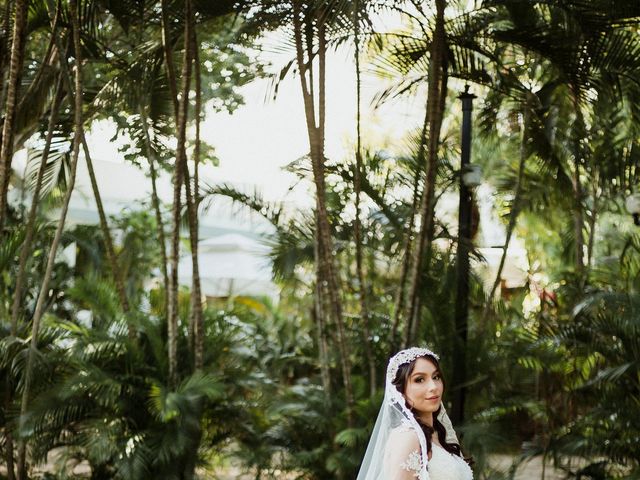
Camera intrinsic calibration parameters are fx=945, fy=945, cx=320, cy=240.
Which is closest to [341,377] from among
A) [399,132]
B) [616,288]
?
[616,288]

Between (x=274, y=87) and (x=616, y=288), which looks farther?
(x=616, y=288)

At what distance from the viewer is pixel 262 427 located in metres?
9.18

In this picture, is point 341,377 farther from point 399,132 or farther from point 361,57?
point 399,132

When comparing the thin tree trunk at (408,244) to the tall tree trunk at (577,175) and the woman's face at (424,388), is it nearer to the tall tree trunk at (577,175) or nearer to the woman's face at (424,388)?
the tall tree trunk at (577,175)

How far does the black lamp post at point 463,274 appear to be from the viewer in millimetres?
8617

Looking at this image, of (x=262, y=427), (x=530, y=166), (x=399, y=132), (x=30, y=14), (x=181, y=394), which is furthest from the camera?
(x=399, y=132)

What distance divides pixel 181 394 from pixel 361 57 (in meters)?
4.23

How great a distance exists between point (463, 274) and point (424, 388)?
5.19 m

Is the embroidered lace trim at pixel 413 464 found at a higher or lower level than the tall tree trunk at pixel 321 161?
lower

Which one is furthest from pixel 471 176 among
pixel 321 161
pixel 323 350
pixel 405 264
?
pixel 323 350

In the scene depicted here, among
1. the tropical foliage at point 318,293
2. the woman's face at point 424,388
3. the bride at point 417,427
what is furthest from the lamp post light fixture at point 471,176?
the woman's face at point 424,388

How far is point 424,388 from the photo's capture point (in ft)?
12.4

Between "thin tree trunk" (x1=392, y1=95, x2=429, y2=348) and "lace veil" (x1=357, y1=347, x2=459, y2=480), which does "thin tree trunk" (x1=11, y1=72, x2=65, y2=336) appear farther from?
"lace veil" (x1=357, y1=347, x2=459, y2=480)

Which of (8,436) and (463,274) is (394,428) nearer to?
(463,274)
